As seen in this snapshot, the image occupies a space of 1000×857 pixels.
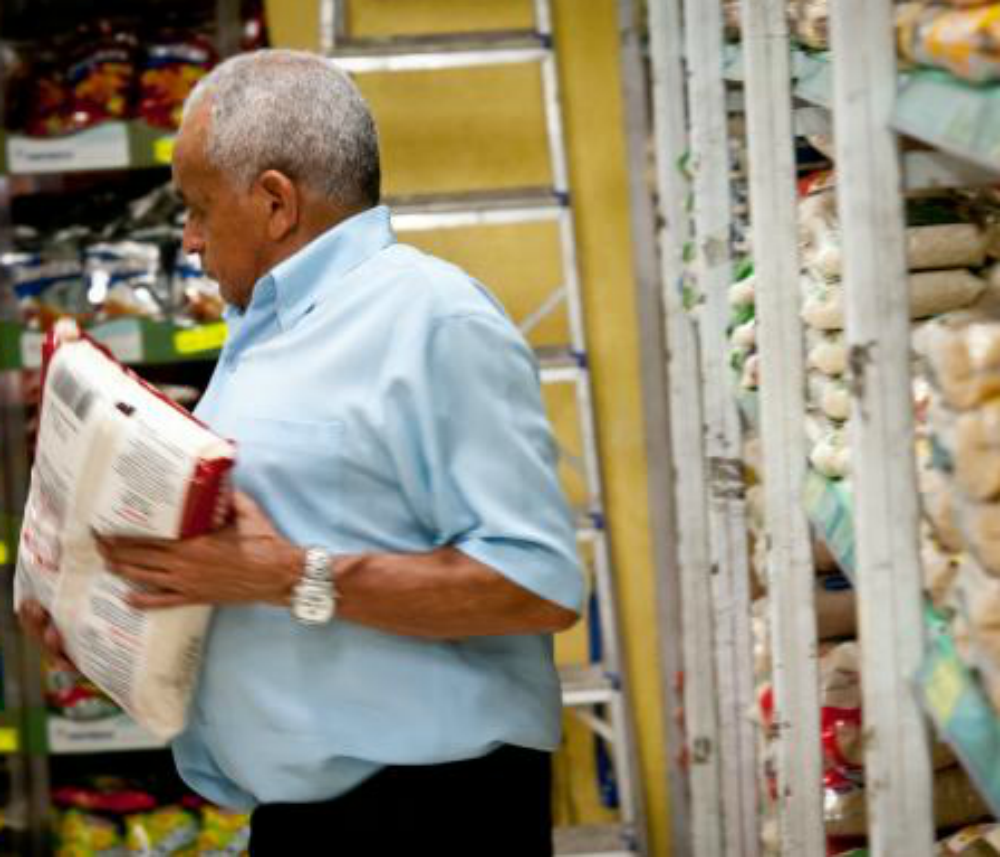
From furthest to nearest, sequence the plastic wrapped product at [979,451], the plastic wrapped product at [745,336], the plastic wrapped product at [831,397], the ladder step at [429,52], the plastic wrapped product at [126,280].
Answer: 1. the plastic wrapped product at [126,280]
2. the ladder step at [429,52]
3. the plastic wrapped product at [745,336]
4. the plastic wrapped product at [831,397]
5. the plastic wrapped product at [979,451]

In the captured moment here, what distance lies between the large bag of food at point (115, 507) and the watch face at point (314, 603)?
0.11 m

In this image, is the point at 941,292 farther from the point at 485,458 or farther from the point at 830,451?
the point at 485,458

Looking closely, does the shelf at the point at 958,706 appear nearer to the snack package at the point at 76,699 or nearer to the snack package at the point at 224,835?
the snack package at the point at 224,835

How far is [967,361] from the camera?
127cm

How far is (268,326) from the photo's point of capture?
6.11 ft

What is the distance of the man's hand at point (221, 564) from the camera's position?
5.48 feet

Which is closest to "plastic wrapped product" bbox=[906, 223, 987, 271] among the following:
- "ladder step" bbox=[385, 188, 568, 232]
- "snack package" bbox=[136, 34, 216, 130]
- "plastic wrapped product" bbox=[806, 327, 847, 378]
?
"plastic wrapped product" bbox=[806, 327, 847, 378]

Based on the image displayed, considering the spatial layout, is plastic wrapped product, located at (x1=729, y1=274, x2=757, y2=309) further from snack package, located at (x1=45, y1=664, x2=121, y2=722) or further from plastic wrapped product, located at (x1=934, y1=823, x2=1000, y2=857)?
snack package, located at (x1=45, y1=664, x2=121, y2=722)

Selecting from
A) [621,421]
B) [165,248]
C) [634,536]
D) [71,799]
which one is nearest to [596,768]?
[634,536]

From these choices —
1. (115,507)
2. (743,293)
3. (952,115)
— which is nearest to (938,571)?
(952,115)

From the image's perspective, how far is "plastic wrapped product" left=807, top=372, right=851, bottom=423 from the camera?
6.15 ft

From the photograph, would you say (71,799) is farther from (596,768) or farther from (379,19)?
(379,19)

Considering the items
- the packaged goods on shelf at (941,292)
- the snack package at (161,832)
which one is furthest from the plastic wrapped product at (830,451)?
the snack package at (161,832)

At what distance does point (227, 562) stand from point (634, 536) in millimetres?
2286
